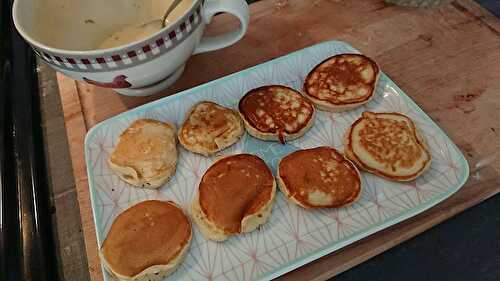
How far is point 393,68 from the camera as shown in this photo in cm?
95

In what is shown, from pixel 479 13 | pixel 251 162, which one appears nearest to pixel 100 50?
pixel 251 162

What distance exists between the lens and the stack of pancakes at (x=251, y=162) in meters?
0.66

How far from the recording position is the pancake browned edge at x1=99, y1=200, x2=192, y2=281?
630mm

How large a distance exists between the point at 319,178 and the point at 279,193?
78 millimetres

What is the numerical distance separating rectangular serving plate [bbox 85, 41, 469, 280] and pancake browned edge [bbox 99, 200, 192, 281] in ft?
0.09

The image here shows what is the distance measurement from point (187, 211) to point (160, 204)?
51 mm

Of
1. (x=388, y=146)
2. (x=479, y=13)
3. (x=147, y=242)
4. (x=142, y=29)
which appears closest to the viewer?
(x=147, y=242)

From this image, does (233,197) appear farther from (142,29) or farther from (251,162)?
(142,29)

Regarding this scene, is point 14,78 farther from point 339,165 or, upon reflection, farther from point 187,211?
point 339,165

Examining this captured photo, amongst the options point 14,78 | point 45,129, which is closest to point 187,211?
point 45,129

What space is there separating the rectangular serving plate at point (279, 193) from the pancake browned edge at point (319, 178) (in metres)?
0.02

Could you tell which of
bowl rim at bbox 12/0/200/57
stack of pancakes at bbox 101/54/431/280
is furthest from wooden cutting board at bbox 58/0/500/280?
bowl rim at bbox 12/0/200/57

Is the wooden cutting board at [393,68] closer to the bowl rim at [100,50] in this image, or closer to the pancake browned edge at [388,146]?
the pancake browned edge at [388,146]

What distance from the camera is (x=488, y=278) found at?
0.71 metres
